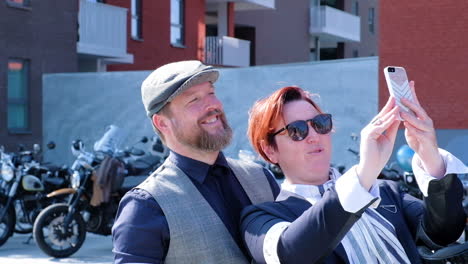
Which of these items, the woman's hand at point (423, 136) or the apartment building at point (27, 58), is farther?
the apartment building at point (27, 58)

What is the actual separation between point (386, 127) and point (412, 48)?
13.1 meters

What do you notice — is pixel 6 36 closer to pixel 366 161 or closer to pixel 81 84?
pixel 81 84

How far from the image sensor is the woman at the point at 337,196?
2.30 meters

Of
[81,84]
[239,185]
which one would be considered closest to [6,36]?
[81,84]

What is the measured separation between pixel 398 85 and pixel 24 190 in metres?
8.74

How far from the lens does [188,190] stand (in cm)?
290

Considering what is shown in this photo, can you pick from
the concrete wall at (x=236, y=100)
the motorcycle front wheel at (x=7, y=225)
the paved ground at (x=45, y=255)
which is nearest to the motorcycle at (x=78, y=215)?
the paved ground at (x=45, y=255)

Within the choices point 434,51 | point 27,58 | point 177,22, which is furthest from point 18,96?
point 434,51

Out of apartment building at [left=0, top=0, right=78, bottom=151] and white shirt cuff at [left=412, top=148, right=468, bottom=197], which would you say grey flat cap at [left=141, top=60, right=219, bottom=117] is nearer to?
white shirt cuff at [left=412, top=148, right=468, bottom=197]

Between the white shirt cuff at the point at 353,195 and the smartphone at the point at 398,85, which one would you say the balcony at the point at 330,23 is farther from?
the white shirt cuff at the point at 353,195

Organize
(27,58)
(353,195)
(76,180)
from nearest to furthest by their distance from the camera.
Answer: (353,195) → (76,180) → (27,58)

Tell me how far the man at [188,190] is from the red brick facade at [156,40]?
66.0 feet

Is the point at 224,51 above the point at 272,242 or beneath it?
above

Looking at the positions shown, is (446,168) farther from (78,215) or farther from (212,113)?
(78,215)
